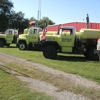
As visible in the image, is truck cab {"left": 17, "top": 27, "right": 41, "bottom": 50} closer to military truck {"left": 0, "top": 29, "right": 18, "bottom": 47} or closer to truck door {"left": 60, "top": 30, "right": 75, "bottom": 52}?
military truck {"left": 0, "top": 29, "right": 18, "bottom": 47}

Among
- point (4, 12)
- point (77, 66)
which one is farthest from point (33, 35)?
point (4, 12)

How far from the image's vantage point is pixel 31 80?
7832 millimetres

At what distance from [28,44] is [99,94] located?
1651cm

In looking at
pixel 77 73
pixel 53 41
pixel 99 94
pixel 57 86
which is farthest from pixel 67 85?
pixel 53 41

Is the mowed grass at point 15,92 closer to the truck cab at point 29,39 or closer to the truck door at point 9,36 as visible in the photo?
the truck cab at point 29,39

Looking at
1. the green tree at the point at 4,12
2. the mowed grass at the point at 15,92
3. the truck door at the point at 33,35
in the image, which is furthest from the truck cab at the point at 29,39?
the green tree at the point at 4,12

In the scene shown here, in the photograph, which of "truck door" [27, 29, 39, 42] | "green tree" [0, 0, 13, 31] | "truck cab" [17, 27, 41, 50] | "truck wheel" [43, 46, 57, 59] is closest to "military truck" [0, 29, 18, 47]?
"truck cab" [17, 27, 41, 50]

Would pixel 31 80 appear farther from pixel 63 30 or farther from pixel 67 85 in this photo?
pixel 63 30

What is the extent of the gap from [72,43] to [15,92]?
889 cm

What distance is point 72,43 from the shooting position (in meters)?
14.8

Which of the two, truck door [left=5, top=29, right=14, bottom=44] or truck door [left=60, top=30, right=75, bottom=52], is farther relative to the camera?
truck door [left=5, top=29, right=14, bottom=44]

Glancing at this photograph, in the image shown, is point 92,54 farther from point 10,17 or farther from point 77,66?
point 10,17

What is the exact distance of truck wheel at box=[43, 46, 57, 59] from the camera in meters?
14.6

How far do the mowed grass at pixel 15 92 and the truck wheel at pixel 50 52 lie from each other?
689cm
